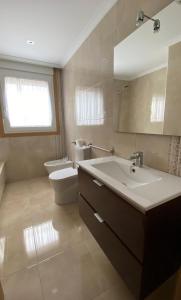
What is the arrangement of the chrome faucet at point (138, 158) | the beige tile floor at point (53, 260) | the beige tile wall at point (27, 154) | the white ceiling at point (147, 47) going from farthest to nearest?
1. the beige tile wall at point (27, 154)
2. the chrome faucet at point (138, 158)
3. the beige tile floor at point (53, 260)
4. the white ceiling at point (147, 47)

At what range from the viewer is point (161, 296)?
953 mm

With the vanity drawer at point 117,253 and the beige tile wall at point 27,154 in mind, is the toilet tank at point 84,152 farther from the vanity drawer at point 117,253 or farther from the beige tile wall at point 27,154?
the beige tile wall at point 27,154

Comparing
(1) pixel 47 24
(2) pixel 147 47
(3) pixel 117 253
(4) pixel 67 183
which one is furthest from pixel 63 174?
(1) pixel 47 24

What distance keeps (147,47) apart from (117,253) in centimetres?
147

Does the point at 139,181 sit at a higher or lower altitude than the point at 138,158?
lower

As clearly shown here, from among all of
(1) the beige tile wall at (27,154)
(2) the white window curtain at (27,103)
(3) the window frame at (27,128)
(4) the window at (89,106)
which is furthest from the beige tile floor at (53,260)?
(2) the white window curtain at (27,103)

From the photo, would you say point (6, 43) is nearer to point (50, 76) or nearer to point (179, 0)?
point (50, 76)

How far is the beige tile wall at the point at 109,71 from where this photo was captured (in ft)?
3.47

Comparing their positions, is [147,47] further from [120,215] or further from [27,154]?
[27,154]

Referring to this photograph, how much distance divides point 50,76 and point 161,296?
3.36m

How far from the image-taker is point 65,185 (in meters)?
1.90

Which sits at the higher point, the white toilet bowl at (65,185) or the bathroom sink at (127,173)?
the bathroom sink at (127,173)

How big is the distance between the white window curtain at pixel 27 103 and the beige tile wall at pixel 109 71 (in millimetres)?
764

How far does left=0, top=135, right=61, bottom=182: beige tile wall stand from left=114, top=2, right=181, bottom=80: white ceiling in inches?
84.2
